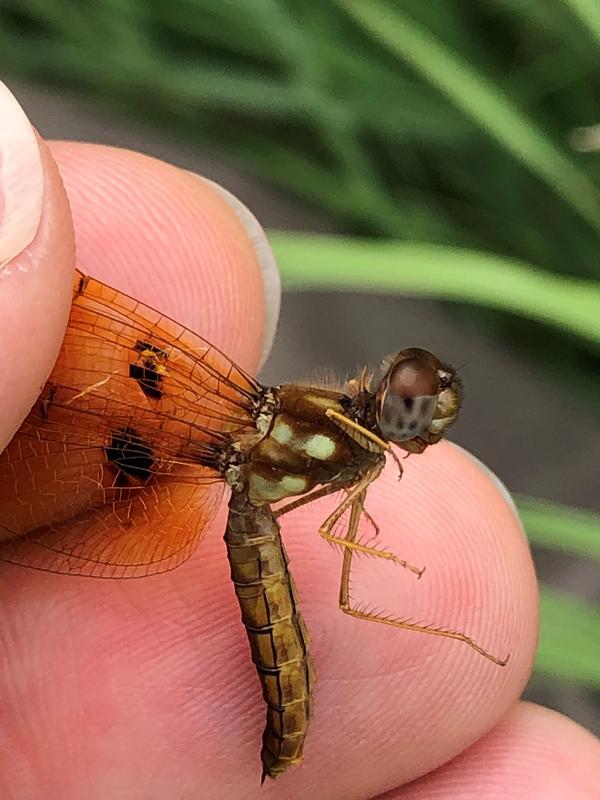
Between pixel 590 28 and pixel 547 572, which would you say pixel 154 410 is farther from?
pixel 547 572

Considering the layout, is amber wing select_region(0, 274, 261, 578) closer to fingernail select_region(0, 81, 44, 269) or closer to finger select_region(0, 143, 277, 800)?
finger select_region(0, 143, 277, 800)

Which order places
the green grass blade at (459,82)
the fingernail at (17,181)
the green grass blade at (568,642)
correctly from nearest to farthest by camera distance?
1. the fingernail at (17,181)
2. the green grass blade at (568,642)
3. the green grass blade at (459,82)

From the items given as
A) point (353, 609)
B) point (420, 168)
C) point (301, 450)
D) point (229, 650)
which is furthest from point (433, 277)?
point (420, 168)

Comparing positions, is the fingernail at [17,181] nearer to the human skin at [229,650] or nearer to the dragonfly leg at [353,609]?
the human skin at [229,650]

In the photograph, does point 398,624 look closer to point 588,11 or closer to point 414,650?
point 414,650

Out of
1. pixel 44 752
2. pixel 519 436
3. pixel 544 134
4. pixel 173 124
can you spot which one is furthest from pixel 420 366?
pixel 173 124

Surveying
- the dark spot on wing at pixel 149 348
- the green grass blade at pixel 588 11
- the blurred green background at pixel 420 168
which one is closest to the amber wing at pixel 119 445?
the dark spot on wing at pixel 149 348
